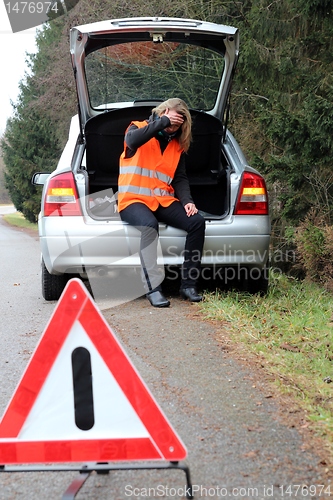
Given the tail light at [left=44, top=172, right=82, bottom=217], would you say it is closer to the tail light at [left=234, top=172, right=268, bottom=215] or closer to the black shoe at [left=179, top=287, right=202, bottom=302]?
the black shoe at [left=179, top=287, right=202, bottom=302]

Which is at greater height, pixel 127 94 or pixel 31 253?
pixel 127 94

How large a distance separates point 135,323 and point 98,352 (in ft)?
9.72

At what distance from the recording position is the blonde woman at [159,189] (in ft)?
20.1

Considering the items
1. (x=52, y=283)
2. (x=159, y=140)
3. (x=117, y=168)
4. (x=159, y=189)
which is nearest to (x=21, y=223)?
(x=117, y=168)

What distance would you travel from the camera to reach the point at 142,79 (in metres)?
8.24

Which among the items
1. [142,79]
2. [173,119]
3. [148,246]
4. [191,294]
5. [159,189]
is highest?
[142,79]

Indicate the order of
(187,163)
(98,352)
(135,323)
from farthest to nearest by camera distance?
(187,163), (135,323), (98,352)

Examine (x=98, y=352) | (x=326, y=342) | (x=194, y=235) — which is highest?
(x=98, y=352)

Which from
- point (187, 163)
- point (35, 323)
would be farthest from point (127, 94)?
point (35, 323)

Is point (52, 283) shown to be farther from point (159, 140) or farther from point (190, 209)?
point (159, 140)

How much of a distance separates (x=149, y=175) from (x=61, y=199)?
2.70ft

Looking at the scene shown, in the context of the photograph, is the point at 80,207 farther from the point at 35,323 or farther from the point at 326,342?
the point at 326,342

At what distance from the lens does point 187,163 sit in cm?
722

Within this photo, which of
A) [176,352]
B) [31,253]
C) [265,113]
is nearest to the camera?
[176,352]
